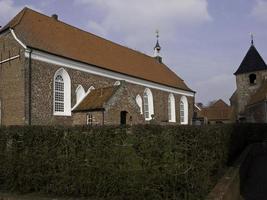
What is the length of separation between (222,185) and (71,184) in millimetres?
3359

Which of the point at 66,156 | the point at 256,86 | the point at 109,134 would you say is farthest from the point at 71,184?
the point at 256,86

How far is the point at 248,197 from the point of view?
9.52 meters

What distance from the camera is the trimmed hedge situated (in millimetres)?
6586

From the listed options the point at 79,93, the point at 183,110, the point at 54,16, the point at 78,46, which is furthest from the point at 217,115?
the point at 79,93

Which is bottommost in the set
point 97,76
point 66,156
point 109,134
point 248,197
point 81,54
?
point 248,197

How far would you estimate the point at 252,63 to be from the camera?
172 ft

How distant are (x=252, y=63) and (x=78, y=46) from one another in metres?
33.5

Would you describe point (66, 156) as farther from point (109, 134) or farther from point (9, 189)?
point (9, 189)

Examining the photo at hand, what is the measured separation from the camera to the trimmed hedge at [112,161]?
259 inches

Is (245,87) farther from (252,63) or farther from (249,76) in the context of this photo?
(252,63)

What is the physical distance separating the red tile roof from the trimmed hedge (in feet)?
47.9

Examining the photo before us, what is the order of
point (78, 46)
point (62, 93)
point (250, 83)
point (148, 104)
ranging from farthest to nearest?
point (250, 83), point (148, 104), point (78, 46), point (62, 93)

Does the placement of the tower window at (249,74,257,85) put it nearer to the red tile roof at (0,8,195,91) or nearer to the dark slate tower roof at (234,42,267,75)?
the dark slate tower roof at (234,42,267,75)

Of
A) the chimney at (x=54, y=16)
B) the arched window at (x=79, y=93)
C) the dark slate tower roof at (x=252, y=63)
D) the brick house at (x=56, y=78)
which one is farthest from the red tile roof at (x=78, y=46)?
the dark slate tower roof at (x=252, y=63)
